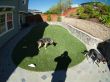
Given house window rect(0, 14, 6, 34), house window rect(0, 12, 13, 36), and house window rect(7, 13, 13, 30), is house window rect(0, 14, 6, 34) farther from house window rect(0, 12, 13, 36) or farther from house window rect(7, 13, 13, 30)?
house window rect(7, 13, 13, 30)

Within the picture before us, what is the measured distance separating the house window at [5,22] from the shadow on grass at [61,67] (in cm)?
598

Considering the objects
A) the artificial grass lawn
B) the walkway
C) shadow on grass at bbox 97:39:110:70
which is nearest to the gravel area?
shadow on grass at bbox 97:39:110:70

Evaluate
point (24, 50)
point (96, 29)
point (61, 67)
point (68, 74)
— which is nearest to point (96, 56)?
point (61, 67)

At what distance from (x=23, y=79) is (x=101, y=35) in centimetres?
933

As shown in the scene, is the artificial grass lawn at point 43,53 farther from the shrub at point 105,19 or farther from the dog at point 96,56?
the shrub at point 105,19

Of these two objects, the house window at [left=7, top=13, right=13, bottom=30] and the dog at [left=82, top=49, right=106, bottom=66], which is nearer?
the dog at [left=82, top=49, right=106, bottom=66]

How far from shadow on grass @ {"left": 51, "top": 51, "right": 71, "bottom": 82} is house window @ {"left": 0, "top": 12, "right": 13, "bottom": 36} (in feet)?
19.6

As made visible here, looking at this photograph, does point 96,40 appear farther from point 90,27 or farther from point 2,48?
point 2,48

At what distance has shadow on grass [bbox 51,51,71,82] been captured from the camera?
10548mm

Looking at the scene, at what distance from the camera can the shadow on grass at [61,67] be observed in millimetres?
10548

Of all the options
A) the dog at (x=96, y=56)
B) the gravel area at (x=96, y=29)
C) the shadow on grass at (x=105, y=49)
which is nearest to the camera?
the dog at (x=96, y=56)

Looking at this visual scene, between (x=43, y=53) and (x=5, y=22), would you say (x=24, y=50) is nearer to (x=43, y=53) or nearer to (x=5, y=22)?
(x=43, y=53)

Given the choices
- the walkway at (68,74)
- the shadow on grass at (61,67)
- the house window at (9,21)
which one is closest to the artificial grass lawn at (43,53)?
the shadow on grass at (61,67)

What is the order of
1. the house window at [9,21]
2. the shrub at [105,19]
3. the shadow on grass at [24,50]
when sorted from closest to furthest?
1. the shadow on grass at [24,50]
2. the house window at [9,21]
3. the shrub at [105,19]
